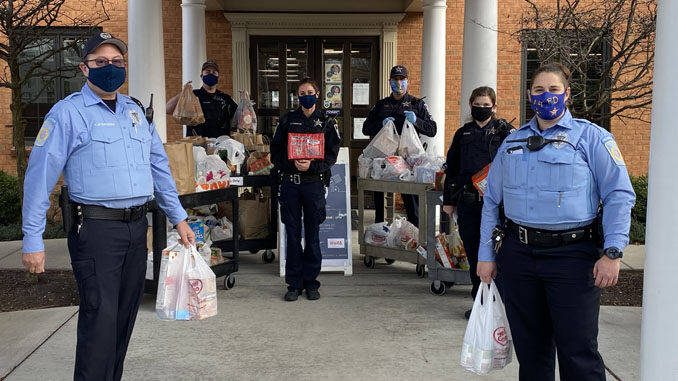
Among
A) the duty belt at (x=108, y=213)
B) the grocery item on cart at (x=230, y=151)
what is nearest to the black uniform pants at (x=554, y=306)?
the duty belt at (x=108, y=213)

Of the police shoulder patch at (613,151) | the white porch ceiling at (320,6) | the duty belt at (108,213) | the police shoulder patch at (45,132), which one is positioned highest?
the white porch ceiling at (320,6)

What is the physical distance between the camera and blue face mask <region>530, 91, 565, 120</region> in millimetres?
3473

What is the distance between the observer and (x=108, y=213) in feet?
11.9

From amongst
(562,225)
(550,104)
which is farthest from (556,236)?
(550,104)

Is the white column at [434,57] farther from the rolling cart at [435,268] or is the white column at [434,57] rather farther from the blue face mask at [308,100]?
the blue face mask at [308,100]

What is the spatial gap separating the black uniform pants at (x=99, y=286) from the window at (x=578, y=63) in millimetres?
4431

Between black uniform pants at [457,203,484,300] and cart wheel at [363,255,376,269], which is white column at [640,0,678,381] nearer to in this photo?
black uniform pants at [457,203,484,300]

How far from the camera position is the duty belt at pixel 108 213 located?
3.59m

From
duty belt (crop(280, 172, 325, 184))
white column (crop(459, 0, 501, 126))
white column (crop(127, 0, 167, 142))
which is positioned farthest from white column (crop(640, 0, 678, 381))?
white column (crop(127, 0, 167, 142))

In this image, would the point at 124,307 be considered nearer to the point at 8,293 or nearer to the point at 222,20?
the point at 8,293

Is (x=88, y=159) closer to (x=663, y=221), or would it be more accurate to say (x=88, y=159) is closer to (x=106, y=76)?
(x=106, y=76)

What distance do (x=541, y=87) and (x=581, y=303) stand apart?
42.4 inches

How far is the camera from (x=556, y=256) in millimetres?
3396

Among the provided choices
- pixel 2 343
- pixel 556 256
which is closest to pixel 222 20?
pixel 2 343
